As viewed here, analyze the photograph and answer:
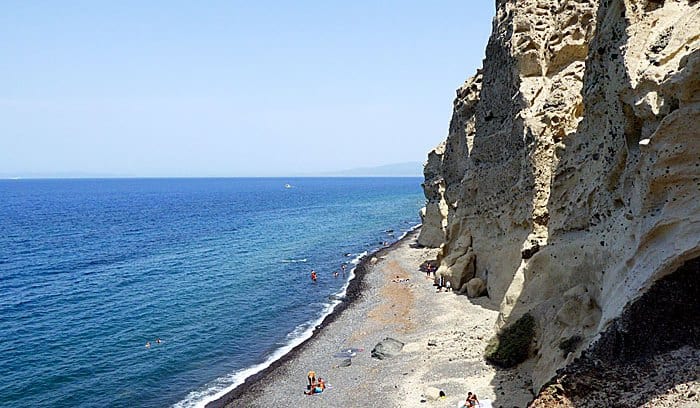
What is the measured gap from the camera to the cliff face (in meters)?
15.6

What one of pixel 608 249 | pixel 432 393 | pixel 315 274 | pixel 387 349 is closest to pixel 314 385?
pixel 387 349

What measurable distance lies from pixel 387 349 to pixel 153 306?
2365 centimetres

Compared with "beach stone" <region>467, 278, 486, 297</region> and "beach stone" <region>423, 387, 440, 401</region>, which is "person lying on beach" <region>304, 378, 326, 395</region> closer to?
"beach stone" <region>423, 387, 440, 401</region>

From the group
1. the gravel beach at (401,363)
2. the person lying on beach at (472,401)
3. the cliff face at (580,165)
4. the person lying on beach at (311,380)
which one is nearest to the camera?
the cliff face at (580,165)

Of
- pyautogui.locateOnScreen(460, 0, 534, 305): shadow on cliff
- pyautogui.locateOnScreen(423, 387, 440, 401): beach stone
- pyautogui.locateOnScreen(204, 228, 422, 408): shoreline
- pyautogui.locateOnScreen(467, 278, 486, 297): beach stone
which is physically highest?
pyautogui.locateOnScreen(460, 0, 534, 305): shadow on cliff

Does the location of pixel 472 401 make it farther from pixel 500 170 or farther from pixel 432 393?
pixel 500 170

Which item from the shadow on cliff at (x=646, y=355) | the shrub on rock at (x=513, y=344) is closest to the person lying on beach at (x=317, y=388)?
the shrub on rock at (x=513, y=344)

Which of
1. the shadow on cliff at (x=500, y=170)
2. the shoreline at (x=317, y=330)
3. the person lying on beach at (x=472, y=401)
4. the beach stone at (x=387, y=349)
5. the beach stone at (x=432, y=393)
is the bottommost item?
the shoreline at (x=317, y=330)

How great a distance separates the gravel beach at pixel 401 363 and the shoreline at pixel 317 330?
0.41ft

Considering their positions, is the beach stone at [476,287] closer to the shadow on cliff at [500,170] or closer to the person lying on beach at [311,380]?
the shadow on cliff at [500,170]

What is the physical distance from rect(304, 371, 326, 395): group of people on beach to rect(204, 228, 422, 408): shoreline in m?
3.54

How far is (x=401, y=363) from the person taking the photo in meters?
30.2

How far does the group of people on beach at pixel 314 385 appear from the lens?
2865 cm

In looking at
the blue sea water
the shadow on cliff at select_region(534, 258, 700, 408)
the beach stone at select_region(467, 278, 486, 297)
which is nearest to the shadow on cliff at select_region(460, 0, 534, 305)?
the beach stone at select_region(467, 278, 486, 297)
